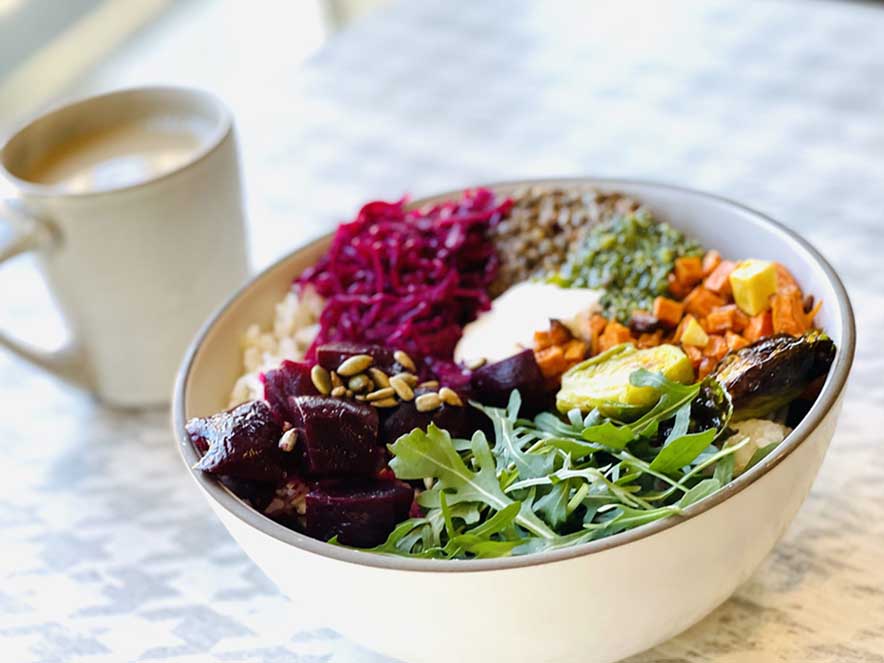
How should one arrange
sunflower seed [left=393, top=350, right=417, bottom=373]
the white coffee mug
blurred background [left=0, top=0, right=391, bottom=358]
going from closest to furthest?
sunflower seed [left=393, top=350, right=417, bottom=373] < the white coffee mug < blurred background [left=0, top=0, right=391, bottom=358]

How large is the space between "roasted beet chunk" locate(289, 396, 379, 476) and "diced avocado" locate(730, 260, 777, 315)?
0.43m

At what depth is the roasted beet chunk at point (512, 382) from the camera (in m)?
1.17

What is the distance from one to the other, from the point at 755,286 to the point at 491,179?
0.77 meters

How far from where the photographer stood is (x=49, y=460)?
145 cm

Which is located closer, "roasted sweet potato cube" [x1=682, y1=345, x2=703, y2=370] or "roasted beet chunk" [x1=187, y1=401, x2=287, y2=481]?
"roasted beet chunk" [x1=187, y1=401, x2=287, y2=481]

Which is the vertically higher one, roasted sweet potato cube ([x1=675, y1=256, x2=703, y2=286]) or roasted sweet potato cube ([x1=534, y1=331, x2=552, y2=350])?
roasted sweet potato cube ([x1=675, y1=256, x2=703, y2=286])

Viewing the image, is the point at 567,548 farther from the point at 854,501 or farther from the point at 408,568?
the point at 854,501

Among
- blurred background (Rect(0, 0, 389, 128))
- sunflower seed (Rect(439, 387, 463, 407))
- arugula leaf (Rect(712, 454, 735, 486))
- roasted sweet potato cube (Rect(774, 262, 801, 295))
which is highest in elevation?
roasted sweet potato cube (Rect(774, 262, 801, 295))

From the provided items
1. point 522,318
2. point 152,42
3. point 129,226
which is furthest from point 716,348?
point 152,42

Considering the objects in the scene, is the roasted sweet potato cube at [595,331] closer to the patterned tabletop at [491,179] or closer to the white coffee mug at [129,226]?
the patterned tabletop at [491,179]

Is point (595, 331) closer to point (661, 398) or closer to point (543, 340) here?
point (543, 340)

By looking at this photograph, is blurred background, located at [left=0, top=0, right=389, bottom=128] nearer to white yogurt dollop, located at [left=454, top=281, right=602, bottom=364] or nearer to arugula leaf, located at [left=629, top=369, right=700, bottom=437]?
white yogurt dollop, located at [left=454, top=281, right=602, bottom=364]

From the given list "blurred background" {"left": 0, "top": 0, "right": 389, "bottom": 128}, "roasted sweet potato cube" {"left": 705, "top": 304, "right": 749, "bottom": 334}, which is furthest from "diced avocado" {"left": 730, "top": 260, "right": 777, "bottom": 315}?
"blurred background" {"left": 0, "top": 0, "right": 389, "bottom": 128}

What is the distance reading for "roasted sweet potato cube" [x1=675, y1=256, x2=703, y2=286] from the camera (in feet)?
4.17
